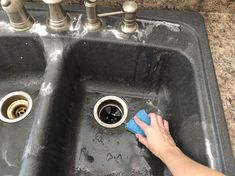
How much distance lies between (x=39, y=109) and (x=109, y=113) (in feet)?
0.79

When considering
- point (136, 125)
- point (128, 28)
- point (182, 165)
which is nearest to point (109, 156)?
point (136, 125)

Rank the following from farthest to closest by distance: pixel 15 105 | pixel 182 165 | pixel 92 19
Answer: pixel 15 105 < pixel 92 19 < pixel 182 165

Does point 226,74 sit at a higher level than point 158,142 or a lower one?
higher

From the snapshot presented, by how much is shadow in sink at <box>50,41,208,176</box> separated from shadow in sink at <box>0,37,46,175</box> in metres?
0.11

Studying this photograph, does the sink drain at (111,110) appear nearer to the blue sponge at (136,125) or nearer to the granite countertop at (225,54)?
the blue sponge at (136,125)

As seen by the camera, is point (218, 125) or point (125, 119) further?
point (125, 119)

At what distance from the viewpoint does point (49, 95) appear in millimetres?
711

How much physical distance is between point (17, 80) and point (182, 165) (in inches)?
21.3

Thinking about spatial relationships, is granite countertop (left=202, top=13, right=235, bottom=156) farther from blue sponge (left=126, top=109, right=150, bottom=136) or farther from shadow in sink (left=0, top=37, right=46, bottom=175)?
shadow in sink (left=0, top=37, right=46, bottom=175)

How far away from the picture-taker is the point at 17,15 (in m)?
0.72

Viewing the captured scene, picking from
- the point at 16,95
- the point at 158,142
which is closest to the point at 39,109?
the point at 16,95

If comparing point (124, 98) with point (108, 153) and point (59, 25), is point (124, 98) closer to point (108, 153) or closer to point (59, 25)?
point (108, 153)

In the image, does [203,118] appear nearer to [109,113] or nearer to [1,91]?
[109,113]

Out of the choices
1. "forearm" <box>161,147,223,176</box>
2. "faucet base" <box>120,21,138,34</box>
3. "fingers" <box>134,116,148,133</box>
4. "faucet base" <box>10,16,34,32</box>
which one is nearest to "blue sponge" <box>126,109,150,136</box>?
"fingers" <box>134,116,148,133</box>
